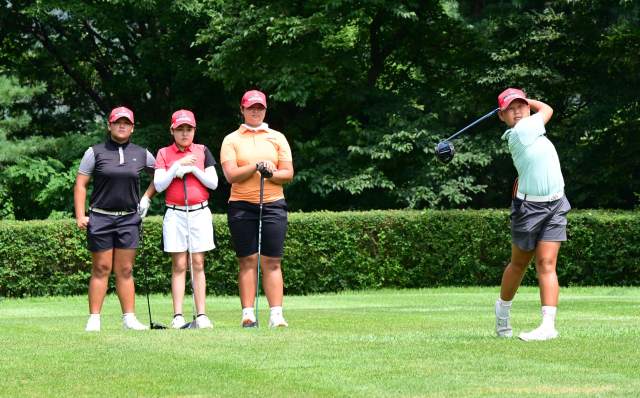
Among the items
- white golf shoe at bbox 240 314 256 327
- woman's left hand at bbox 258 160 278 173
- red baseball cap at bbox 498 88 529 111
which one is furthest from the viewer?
white golf shoe at bbox 240 314 256 327

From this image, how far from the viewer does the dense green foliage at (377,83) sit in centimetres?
2056

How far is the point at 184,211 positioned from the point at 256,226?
0.71m

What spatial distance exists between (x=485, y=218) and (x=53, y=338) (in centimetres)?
1148

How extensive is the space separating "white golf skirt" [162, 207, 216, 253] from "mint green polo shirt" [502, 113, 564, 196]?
2.95 meters

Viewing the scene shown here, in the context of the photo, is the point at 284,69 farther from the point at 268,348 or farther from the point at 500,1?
the point at 268,348

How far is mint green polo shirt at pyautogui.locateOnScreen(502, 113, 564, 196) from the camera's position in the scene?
607 centimetres

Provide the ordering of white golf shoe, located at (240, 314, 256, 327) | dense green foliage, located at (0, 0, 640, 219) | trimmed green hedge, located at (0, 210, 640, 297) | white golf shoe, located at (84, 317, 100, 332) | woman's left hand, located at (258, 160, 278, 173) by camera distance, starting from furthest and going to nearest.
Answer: dense green foliage, located at (0, 0, 640, 219)
trimmed green hedge, located at (0, 210, 640, 297)
white golf shoe, located at (84, 317, 100, 332)
white golf shoe, located at (240, 314, 256, 327)
woman's left hand, located at (258, 160, 278, 173)

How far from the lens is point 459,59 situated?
2350 centimetres

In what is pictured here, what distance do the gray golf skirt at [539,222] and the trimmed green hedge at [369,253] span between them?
10138 millimetres

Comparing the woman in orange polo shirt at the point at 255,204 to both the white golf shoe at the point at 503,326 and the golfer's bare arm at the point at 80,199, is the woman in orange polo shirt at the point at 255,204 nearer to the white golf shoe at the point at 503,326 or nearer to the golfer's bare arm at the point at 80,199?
the golfer's bare arm at the point at 80,199

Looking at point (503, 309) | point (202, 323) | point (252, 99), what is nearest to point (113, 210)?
point (202, 323)

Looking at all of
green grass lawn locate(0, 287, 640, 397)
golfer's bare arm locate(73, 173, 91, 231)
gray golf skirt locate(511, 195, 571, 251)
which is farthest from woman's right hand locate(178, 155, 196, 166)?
gray golf skirt locate(511, 195, 571, 251)

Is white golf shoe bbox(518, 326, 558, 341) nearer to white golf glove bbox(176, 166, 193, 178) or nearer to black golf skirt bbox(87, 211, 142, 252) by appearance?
white golf glove bbox(176, 166, 193, 178)

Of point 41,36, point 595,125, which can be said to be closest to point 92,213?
point 595,125
